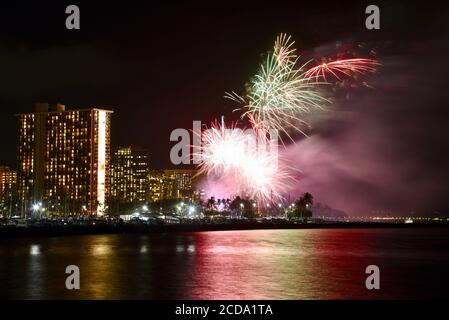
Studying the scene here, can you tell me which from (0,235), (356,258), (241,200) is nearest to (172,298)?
(356,258)

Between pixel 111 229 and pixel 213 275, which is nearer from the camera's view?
pixel 213 275

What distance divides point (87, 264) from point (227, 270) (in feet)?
31.8

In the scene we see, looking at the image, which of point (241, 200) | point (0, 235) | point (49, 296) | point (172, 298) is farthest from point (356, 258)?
point (241, 200)

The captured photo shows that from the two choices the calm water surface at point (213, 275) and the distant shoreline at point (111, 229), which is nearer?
the calm water surface at point (213, 275)

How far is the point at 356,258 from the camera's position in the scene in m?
51.7

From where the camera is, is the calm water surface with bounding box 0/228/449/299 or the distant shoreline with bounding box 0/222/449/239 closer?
the calm water surface with bounding box 0/228/449/299
